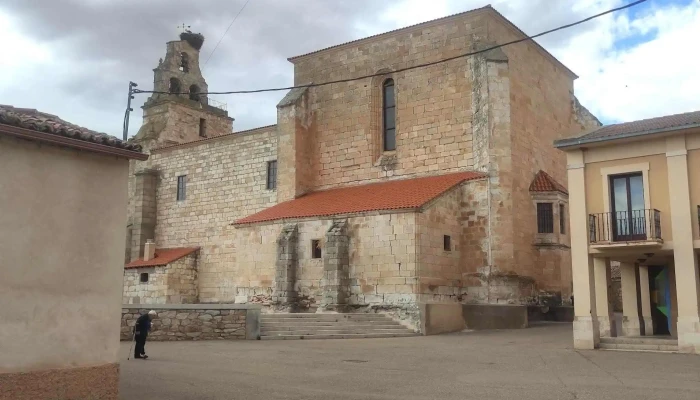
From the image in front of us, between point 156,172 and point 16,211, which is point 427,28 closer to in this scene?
point 156,172

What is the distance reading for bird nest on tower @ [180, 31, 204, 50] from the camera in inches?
1580

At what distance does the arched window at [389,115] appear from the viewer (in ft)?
87.9

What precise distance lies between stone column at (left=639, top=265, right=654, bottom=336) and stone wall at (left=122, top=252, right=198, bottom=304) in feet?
62.8

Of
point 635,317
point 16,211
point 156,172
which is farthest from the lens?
point 156,172

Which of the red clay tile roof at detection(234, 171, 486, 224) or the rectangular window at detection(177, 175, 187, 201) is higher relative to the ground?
the rectangular window at detection(177, 175, 187, 201)

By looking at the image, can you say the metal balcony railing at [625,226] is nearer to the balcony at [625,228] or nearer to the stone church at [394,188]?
the balcony at [625,228]

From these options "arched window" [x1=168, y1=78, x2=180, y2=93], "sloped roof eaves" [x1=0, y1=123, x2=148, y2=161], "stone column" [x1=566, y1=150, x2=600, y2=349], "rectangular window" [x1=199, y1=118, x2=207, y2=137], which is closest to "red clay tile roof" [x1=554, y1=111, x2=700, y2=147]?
"stone column" [x1=566, y1=150, x2=600, y2=349]

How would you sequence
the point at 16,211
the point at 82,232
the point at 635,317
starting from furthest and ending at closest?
the point at 635,317
the point at 82,232
the point at 16,211

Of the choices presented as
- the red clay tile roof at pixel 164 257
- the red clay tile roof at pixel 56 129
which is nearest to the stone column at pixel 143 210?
the red clay tile roof at pixel 164 257

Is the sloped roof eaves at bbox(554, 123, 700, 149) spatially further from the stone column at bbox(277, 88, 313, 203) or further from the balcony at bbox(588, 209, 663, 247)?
the stone column at bbox(277, 88, 313, 203)

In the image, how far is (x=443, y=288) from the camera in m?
21.8

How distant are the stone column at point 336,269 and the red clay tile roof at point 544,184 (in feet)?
23.9

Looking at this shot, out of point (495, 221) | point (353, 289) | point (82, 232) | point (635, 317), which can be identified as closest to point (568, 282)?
point (495, 221)

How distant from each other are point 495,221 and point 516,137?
3.47 meters
